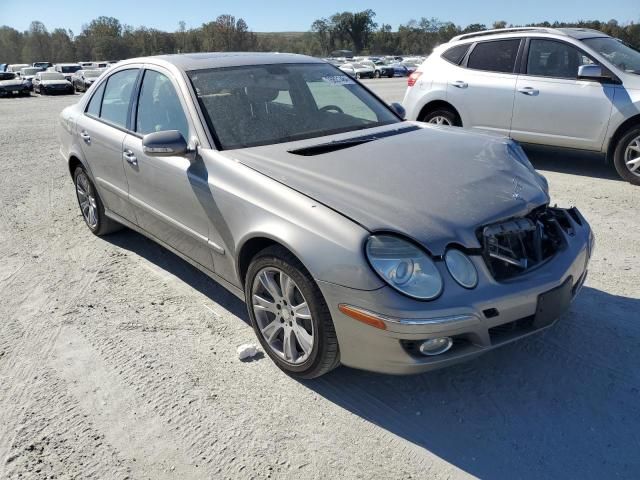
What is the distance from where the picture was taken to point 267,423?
9.00ft

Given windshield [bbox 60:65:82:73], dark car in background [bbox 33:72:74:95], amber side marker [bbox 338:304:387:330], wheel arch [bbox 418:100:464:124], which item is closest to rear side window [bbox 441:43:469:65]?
wheel arch [bbox 418:100:464:124]

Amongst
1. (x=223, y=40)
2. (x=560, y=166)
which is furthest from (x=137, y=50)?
(x=560, y=166)

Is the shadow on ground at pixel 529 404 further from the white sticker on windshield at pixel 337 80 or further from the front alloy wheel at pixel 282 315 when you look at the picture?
the white sticker on windshield at pixel 337 80

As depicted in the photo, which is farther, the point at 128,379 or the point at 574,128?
the point at 574,128

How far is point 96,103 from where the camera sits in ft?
16.1

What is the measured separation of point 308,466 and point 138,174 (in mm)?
2480

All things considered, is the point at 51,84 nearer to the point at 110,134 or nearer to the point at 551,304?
the point at 110,134

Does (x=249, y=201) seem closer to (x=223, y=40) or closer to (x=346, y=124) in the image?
(x=346, y=124)

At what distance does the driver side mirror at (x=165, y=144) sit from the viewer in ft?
10.8

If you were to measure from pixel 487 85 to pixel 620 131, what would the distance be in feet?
5.67

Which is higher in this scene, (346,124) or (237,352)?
(346,124)

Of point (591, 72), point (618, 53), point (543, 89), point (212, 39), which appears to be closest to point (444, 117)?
point (543, 89)

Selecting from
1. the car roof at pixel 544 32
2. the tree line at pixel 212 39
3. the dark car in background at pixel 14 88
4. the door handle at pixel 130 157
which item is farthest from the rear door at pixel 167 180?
the tree line at pixel 212 39

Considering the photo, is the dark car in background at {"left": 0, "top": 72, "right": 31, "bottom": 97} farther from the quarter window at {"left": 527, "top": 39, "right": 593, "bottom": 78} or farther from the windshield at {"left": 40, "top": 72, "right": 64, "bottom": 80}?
the quarter window at {"left": 527, "top": 39, "right": 593, "bottom": 78}
